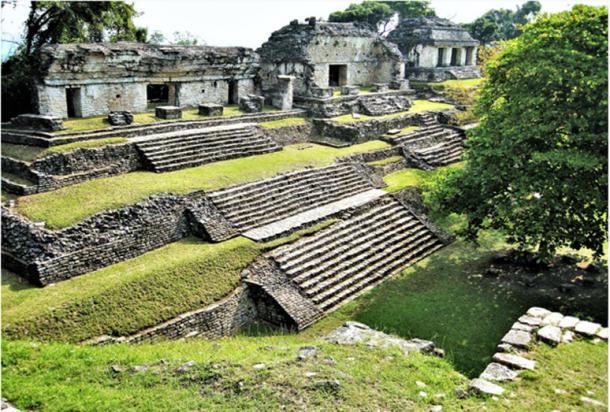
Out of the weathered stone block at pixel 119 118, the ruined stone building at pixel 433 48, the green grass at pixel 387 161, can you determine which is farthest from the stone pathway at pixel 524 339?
the ruined stone building at pixel 433 48

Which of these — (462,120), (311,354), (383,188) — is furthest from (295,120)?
(311,354)

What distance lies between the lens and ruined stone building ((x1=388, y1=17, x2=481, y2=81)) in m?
29.8

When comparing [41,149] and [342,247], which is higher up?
[41,149]

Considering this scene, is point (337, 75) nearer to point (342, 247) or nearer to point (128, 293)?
point (342, 247)

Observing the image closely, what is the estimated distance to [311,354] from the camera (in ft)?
24.8

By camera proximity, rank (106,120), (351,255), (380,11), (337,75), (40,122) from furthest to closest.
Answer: (380,11), (337,75), (106,120), (40,122), (351,255)

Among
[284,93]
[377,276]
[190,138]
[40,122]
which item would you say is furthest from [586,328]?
[284,93]

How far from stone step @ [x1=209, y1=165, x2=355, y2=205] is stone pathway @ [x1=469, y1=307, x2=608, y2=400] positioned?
21.9 feet

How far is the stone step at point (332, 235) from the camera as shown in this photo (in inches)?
446

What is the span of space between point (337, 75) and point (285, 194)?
1511cm

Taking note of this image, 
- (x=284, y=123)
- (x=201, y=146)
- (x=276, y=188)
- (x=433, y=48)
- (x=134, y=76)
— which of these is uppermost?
(x=433, y=48)

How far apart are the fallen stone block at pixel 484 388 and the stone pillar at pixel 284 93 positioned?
14.7m

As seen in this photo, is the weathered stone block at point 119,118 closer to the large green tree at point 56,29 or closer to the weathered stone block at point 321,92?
the large green tree at point 56,29

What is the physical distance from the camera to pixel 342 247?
12.3 metres
